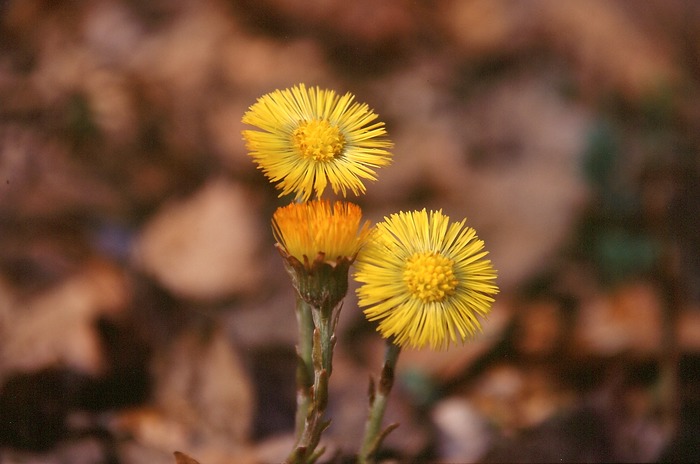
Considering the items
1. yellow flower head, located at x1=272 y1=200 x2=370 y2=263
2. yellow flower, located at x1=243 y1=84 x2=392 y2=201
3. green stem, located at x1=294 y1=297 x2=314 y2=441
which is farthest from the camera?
green stem, located at x1=294 y1=297 x2=314 y2=441

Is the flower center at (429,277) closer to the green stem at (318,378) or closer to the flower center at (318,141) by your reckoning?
the green stem at (318,378)

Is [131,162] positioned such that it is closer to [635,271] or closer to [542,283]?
[542,283]

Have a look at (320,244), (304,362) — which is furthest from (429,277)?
(304,362)

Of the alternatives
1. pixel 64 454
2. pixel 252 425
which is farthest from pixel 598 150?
pixel 64 454

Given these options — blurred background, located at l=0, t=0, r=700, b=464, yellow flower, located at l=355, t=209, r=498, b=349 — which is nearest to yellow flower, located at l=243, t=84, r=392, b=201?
yellow flower, located at l=355, t=209, r=498, b=349

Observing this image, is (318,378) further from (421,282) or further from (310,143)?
(310,143)

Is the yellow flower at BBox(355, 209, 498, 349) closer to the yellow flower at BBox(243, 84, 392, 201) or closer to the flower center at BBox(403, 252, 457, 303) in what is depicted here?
the flower center at BBox(403, 252, 457, 303)
